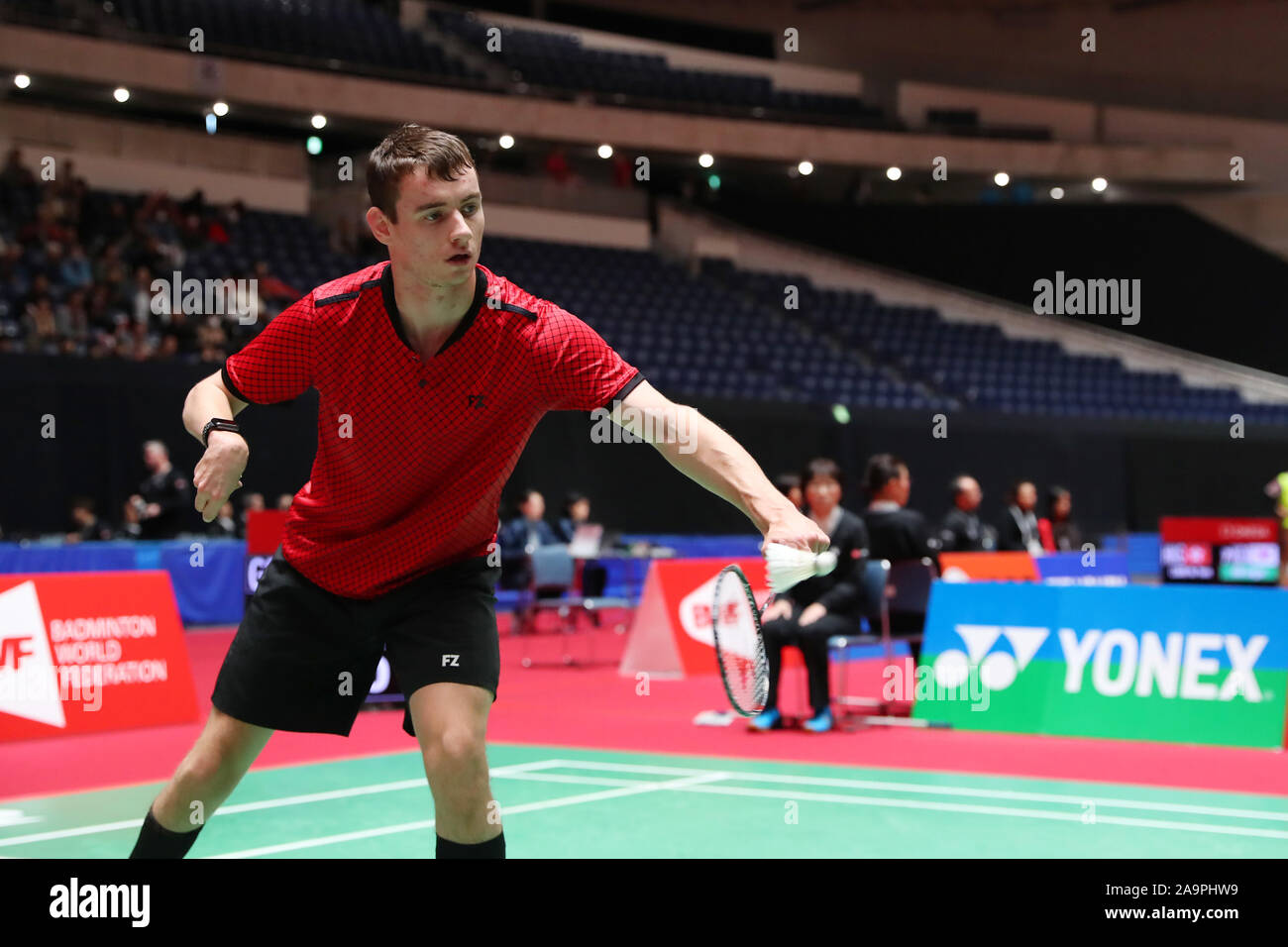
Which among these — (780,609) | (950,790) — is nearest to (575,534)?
(780,609)

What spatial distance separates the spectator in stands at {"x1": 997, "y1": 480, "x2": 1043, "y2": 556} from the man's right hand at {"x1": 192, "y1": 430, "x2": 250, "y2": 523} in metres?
11.3

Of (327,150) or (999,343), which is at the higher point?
(327,150)

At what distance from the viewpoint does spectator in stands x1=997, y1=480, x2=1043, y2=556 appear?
1400 centimetres

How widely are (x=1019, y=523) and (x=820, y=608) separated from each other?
5.26 meters

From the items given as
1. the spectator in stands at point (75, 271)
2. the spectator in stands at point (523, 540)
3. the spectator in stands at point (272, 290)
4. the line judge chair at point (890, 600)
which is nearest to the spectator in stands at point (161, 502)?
the spectator in stands at point (523, 540)

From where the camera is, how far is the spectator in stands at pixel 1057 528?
1566cm

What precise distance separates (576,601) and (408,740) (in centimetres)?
411

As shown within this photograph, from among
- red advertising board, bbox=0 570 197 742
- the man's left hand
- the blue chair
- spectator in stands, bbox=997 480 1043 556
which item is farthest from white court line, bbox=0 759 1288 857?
spectator in stands, bbox=997 480 1043 556

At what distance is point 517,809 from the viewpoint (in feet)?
22.5

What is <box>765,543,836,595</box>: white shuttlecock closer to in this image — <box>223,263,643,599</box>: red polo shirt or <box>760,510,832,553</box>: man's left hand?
<box>760,510,832,553</box>: man's left hand

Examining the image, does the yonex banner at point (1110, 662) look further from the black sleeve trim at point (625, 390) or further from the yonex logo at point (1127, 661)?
the black sleeve trim at point (625, 390)

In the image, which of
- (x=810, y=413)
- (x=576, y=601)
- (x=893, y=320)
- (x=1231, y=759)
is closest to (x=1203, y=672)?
(x=1231, y=759)

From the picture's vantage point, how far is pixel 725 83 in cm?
3030
